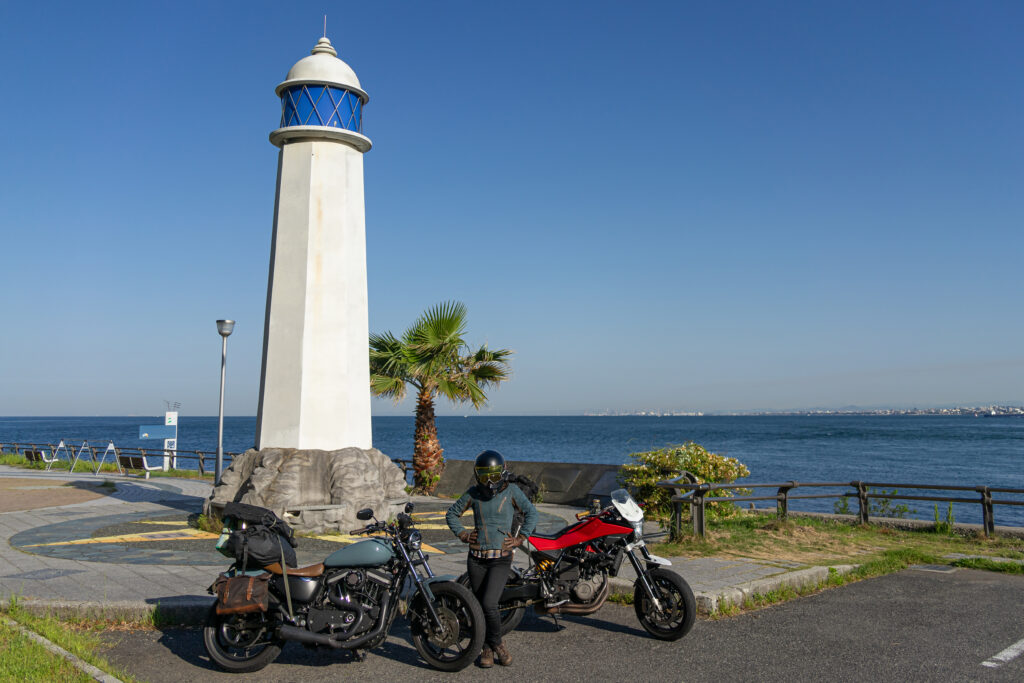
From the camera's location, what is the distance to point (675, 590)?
614 centimetres

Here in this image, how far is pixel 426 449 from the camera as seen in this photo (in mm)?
19453

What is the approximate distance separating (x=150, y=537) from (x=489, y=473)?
785 cm

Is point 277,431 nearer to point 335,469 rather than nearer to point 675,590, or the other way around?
point 335,469

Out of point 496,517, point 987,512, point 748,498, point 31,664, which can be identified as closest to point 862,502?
point 987,512

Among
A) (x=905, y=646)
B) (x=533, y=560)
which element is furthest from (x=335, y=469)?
(x=905, y=646)

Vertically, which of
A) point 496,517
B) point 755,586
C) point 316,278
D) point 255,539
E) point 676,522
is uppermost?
point 316,278

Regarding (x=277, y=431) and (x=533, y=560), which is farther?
(x=277, y=431)

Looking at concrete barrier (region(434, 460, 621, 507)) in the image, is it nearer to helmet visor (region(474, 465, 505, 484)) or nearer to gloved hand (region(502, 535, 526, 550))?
gloved hand (region(502, 535, 526, 550))

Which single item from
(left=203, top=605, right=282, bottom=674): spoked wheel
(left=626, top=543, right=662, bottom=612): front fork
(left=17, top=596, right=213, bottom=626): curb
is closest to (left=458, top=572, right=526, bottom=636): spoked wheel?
(left=626, top=543, right=662, bottom=612): front fork

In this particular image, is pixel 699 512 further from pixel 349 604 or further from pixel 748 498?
pixel 349 604

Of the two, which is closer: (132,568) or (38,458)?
(132,568)

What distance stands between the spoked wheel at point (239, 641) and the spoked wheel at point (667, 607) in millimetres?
2922

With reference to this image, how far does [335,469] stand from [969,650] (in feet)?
30.5

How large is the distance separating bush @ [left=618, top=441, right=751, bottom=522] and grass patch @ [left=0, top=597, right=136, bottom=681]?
28.7 ft
